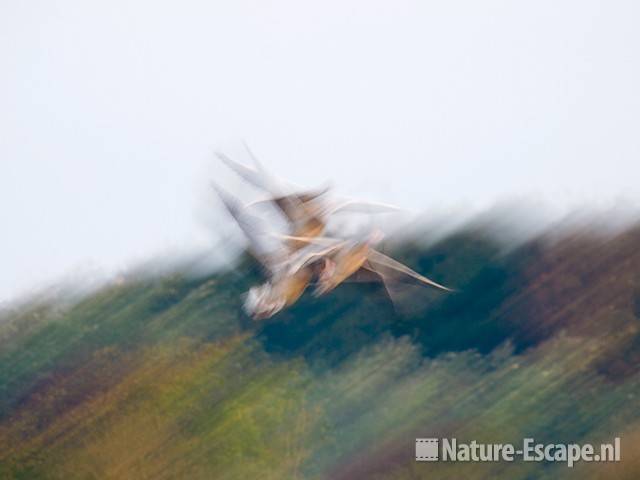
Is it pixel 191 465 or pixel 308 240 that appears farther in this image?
pixel 191 465

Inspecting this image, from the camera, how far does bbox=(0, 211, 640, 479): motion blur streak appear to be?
19.8 feet

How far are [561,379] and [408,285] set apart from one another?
0.98 metres

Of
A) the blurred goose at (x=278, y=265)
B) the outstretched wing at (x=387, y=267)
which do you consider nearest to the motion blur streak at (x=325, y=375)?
the outstretched wing at (x=387, y=267)

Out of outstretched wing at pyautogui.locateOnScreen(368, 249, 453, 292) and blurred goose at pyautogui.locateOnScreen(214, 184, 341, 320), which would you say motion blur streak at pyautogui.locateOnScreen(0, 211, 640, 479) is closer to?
outstretched wing at pyautogui.locateOnScreen(368, 249, 453, 292)

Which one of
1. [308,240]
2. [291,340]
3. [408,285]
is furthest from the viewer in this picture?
[291,340]

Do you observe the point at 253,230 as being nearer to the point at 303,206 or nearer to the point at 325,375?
the point at 303,206

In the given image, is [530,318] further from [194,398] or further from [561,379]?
[194,398]

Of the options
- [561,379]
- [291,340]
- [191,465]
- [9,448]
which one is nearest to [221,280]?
[291,340]

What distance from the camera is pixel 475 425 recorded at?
20.3 ft

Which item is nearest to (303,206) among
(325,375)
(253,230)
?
(253,230)

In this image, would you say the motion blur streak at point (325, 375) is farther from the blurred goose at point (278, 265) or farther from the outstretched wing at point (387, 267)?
the blurred goose at point (278, 265)

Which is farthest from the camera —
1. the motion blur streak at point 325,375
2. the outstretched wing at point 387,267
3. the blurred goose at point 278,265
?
the motion blur streak at point 325,375

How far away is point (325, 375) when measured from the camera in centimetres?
624

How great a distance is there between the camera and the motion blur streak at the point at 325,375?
19.8 ft
